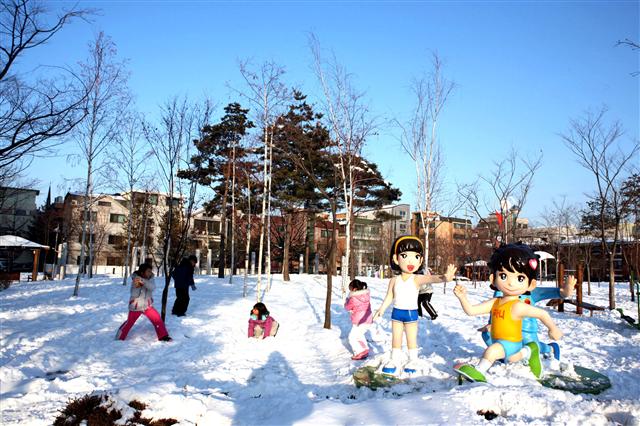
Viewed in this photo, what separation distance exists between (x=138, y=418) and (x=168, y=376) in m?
2.55

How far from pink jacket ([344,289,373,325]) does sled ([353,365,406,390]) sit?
73.6 inches

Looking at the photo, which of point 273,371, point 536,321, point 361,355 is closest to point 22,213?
point 273,371

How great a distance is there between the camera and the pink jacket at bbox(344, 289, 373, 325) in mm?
8422

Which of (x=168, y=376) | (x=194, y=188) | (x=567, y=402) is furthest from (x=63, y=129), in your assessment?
(x=567, y=402)

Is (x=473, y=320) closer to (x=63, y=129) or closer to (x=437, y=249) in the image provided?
(x=63, y=129)

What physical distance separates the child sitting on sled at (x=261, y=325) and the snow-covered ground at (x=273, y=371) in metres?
0.25

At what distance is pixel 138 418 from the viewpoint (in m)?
4.52

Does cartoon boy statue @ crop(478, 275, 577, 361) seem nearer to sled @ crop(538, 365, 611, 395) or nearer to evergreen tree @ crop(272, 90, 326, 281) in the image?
sled @ crop(538, 365, 611, 395)

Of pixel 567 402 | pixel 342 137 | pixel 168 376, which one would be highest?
pixel 342 137

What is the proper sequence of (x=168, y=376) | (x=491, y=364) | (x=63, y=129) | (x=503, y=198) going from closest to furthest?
(x=491, y=364), (x=168, y=376), (x=63, y=129), (x=503, y=198)

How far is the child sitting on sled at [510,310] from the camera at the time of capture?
19.4ft

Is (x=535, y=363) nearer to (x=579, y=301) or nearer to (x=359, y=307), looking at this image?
(x=359, y=307)

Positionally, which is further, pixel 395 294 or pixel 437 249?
pixel 437 249

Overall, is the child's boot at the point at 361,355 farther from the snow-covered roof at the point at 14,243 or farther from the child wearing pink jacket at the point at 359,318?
the snow-covered roof at the point at 14,243
